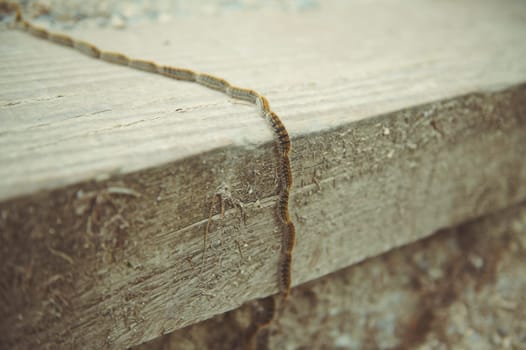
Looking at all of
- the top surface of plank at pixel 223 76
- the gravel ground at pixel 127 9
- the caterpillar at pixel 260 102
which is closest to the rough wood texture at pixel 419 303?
the caterpillar at pixel 260 102

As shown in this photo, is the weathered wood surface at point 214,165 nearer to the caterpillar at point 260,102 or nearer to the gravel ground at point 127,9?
the caterpillar at point 260,102

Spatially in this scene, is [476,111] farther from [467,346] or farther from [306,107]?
[467,346]

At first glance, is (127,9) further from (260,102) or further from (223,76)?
(260,102)

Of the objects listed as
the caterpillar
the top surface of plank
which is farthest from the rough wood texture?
the top surface of plank

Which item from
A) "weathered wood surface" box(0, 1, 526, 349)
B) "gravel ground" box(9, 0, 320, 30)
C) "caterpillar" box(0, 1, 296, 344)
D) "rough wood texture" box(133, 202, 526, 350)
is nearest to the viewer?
"weathered wood surface" box(0, 1, 526, 349)

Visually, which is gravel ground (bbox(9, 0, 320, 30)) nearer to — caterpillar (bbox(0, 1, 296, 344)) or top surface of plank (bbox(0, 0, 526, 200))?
top surface of plank (bbox(0, 0, 526, 200))

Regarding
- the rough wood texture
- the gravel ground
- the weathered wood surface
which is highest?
the gravel ground

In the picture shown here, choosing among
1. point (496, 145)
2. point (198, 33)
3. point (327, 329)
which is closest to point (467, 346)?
point (327, 329)
